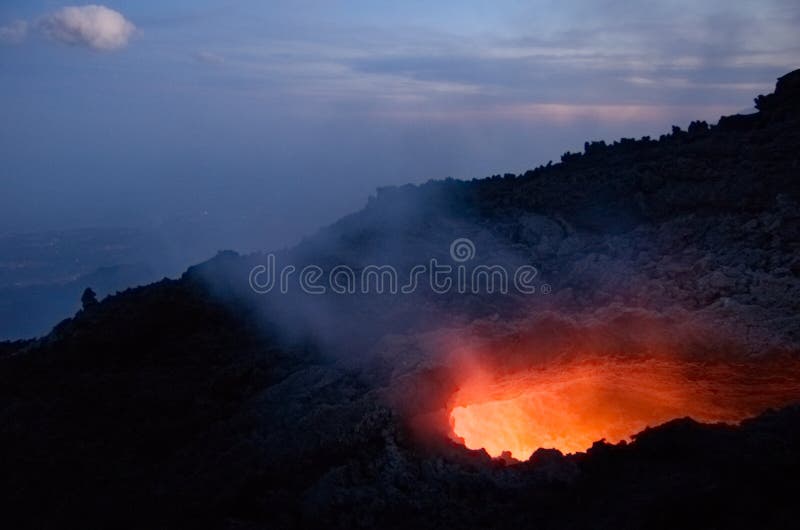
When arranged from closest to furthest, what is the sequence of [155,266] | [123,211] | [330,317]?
[330,317], [155,266], [123,211]

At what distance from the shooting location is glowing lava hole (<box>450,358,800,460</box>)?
8.14 m

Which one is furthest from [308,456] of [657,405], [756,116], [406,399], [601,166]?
[756,116]

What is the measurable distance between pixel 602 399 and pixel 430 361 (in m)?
3.61

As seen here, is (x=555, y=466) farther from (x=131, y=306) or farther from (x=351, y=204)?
(x=351, y=204)

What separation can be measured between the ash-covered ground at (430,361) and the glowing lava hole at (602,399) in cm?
40

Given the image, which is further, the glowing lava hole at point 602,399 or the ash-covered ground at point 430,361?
the glowing lava hole at point 602,399

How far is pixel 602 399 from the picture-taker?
9.84 m

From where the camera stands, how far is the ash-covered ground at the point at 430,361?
5.98 metres

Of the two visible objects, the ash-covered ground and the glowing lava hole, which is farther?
the glowing lava hole

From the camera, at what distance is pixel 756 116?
13.2 m

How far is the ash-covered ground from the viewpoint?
5980 millimetres

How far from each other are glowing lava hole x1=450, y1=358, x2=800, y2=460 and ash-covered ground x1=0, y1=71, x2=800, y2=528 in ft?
1.30

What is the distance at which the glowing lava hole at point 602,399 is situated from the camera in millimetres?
8141

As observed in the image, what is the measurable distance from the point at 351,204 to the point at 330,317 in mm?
135942
